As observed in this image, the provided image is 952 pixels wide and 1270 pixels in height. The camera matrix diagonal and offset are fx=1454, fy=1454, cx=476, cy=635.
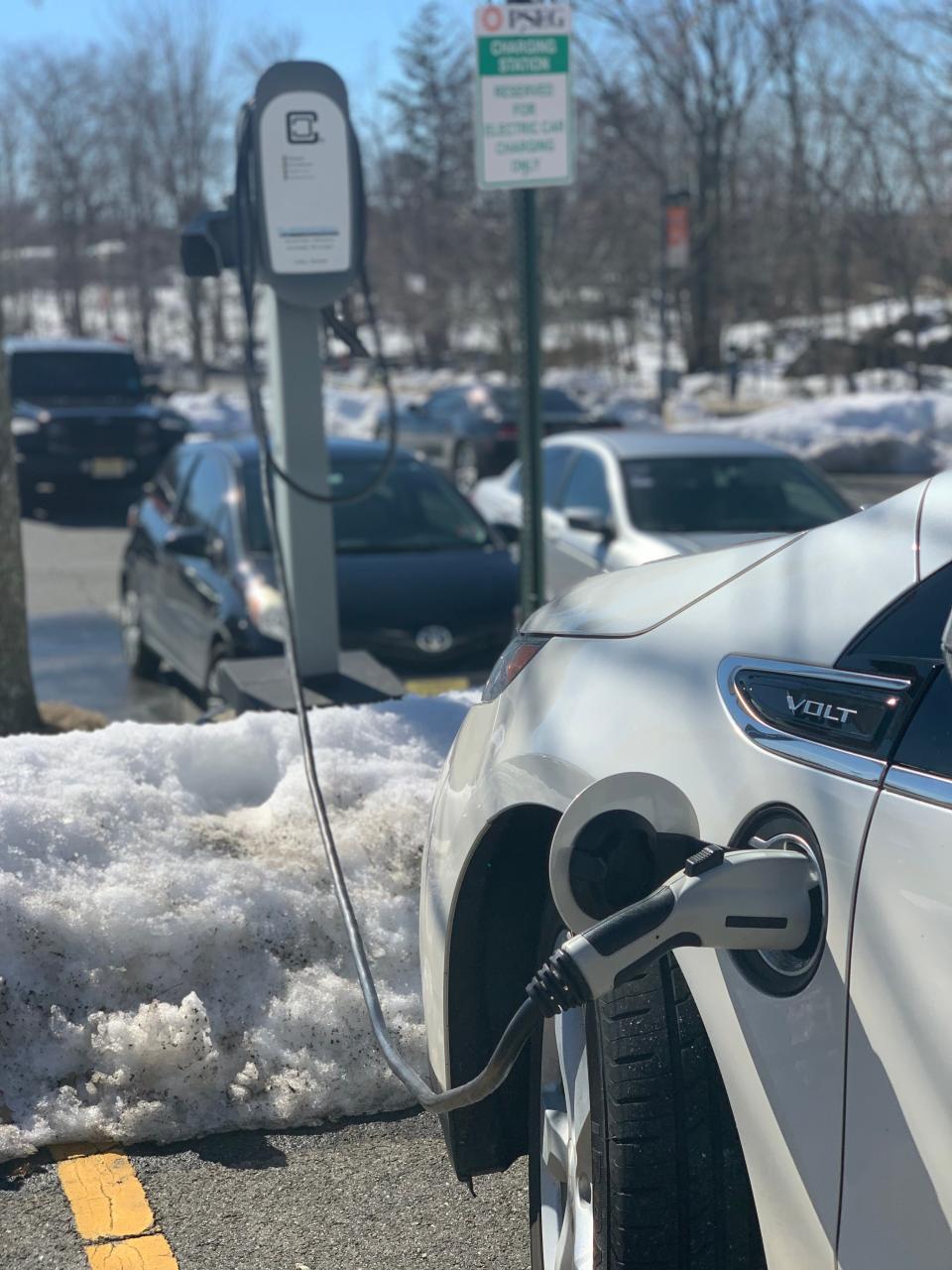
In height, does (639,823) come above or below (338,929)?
above

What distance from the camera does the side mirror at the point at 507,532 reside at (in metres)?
8.27

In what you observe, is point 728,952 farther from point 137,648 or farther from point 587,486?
point 137,648

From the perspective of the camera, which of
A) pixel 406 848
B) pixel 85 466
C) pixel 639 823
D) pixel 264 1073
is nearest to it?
pixel 639 823

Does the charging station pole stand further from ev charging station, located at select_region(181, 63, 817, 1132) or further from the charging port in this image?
the charging port

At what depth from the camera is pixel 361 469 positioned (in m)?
8.31

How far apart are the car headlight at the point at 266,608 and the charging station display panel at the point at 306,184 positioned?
2096 mm

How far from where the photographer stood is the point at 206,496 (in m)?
8.30

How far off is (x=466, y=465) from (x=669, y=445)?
10276mm

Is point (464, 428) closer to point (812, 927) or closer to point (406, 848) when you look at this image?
point (406, 848)

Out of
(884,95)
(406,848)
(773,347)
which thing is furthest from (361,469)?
(773,347)

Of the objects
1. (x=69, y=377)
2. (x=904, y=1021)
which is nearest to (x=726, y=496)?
(x=904, y=1021)

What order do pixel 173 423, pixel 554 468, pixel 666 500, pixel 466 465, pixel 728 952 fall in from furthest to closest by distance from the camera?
pixel 466 465 < pixel 173 423 < pixel 554 468 < pixel 666 500 < pixel 728 952

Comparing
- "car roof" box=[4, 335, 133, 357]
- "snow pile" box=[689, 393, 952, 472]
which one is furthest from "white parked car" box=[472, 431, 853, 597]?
"snow pile" box=[689, 393, 952, 472]

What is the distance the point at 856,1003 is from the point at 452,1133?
1190 mm
